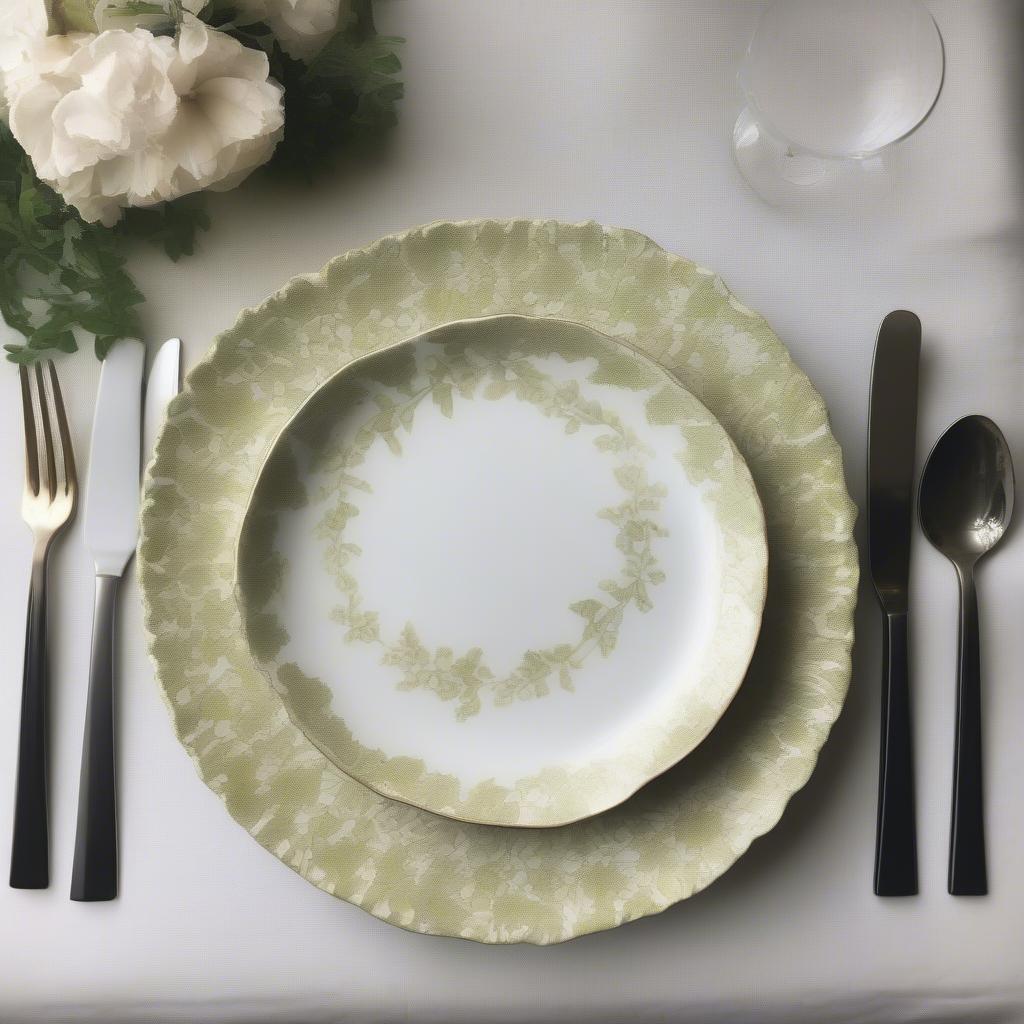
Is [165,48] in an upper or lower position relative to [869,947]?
upper

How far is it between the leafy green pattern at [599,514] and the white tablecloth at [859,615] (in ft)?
0.41

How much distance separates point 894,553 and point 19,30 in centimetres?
58

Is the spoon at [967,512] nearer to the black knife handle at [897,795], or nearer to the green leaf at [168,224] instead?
the black knife handle at [897,795]

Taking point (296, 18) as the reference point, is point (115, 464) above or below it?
below

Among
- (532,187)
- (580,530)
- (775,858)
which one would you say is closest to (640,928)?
(775,858)

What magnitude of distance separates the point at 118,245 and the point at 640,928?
54cm

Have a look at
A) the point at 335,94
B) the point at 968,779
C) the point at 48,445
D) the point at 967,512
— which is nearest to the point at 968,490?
the point at 967,512

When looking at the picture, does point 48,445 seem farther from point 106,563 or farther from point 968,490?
point 968,490

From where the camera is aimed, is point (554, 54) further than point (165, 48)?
Yes

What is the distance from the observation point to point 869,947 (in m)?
0.54

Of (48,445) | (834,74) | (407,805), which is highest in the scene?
(834,74)

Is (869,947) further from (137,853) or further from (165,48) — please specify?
(165,48)

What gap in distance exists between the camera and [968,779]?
55 cm

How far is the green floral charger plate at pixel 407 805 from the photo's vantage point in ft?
1.68
